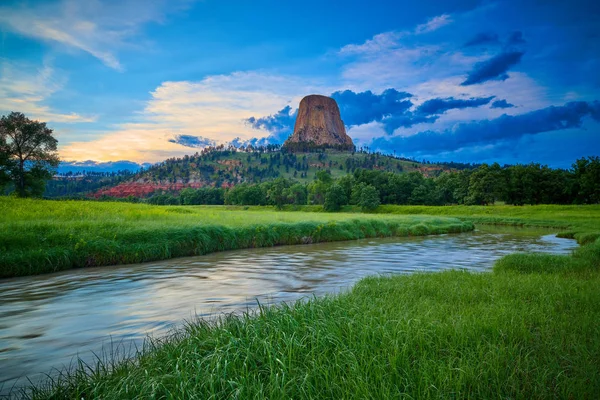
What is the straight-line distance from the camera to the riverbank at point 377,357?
3.98 m

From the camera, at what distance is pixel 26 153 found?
50281mm

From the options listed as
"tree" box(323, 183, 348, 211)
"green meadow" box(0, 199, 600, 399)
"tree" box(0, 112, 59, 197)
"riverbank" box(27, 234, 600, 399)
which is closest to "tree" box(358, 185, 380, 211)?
"tree" box(323, 183, 348, 211)

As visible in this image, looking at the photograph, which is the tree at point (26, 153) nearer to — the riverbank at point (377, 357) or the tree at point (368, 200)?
the riverbank at point (377, 357)

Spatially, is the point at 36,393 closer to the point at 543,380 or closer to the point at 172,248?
the point at 543,380

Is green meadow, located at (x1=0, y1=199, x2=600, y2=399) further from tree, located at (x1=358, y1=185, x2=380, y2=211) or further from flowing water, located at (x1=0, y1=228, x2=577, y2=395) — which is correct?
tree, located at (x1=358, y1=185, x2=380, y2=211)

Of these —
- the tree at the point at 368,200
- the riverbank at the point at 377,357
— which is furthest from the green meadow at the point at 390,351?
the tree at the point at 368,200

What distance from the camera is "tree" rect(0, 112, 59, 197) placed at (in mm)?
48219

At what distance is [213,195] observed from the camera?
143 metres

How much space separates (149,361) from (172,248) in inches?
605

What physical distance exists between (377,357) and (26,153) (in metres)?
62.5

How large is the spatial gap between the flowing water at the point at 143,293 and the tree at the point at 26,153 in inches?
1802

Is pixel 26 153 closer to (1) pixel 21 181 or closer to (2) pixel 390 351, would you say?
(1) pixel 21 181

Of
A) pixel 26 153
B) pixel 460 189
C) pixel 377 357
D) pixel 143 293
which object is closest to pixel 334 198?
pixel 460 189

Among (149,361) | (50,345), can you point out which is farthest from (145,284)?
(149,361)
